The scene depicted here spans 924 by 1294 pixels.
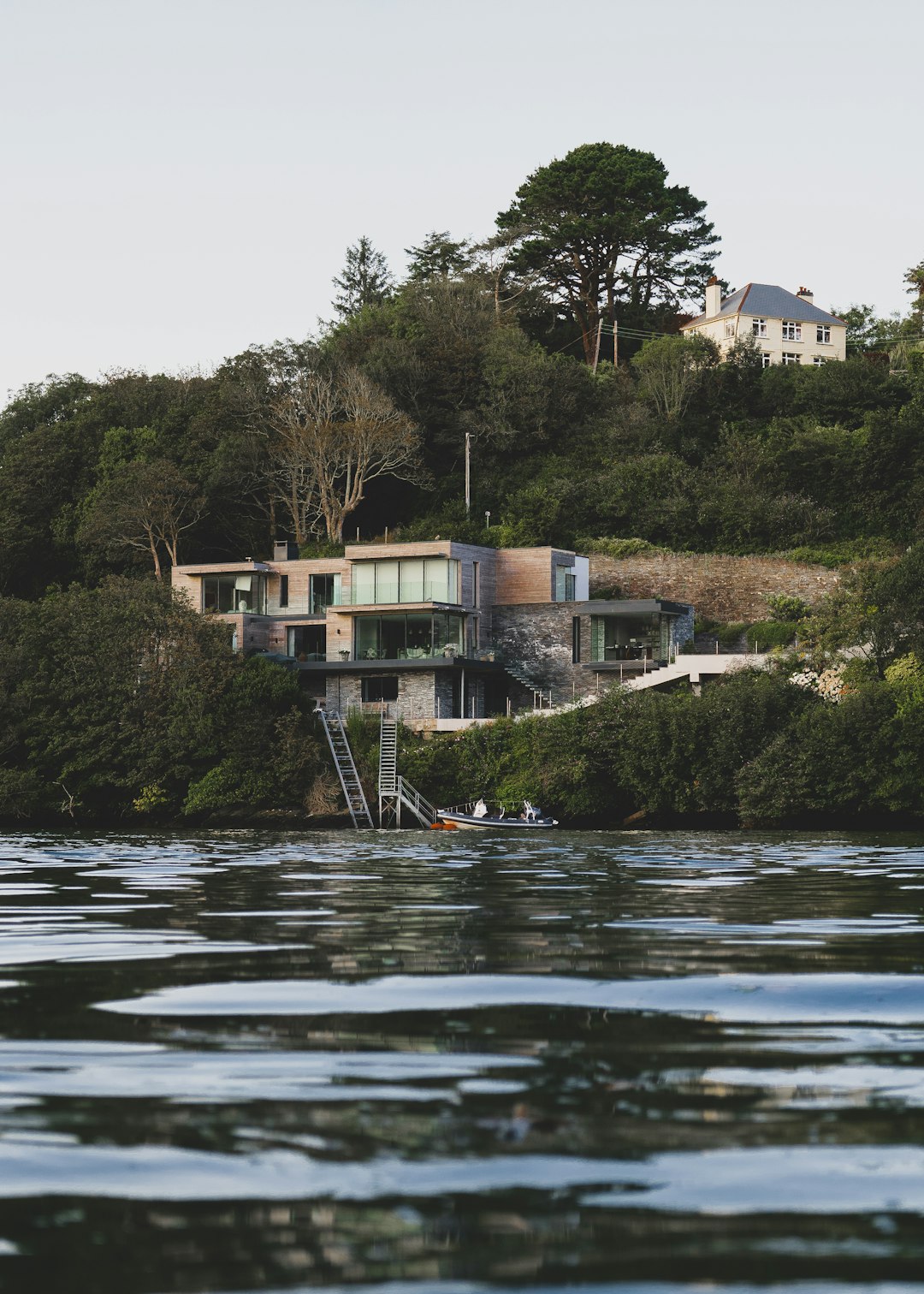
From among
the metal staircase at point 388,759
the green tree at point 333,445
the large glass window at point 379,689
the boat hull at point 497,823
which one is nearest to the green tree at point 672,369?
the green tree at point 333,445

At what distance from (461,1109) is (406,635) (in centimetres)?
6304

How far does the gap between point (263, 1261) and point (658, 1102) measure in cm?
194

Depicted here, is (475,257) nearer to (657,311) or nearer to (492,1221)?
(657,311)

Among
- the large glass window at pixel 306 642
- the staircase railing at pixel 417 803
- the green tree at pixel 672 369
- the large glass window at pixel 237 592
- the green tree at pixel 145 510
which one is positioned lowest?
the staircase railing at pixel 417 803

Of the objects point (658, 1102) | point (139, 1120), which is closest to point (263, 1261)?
point (139, 1120)

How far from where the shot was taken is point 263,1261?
3775 millimetres

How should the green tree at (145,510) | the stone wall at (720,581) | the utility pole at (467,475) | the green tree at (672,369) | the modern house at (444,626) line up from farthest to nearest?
the green tree at (672,369), the utility pole at (467,475), the green tree at (145,510), the stone wall at (720,581), the modern house at (444,626)

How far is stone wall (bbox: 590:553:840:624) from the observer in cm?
7112

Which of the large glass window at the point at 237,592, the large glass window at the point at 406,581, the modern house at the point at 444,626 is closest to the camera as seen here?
the modern house at the point at 444,626

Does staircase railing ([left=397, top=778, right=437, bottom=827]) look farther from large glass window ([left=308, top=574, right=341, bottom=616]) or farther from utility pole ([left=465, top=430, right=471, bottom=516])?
utility pole ([left=465, top=430, right=471, bottom=516])

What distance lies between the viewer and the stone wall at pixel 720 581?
233 feet

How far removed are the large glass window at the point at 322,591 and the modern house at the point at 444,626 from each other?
0.07 m

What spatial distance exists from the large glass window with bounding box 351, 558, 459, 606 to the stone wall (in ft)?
27.8

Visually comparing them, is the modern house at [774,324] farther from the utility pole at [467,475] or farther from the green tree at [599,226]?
the utility pole at [467,475]
